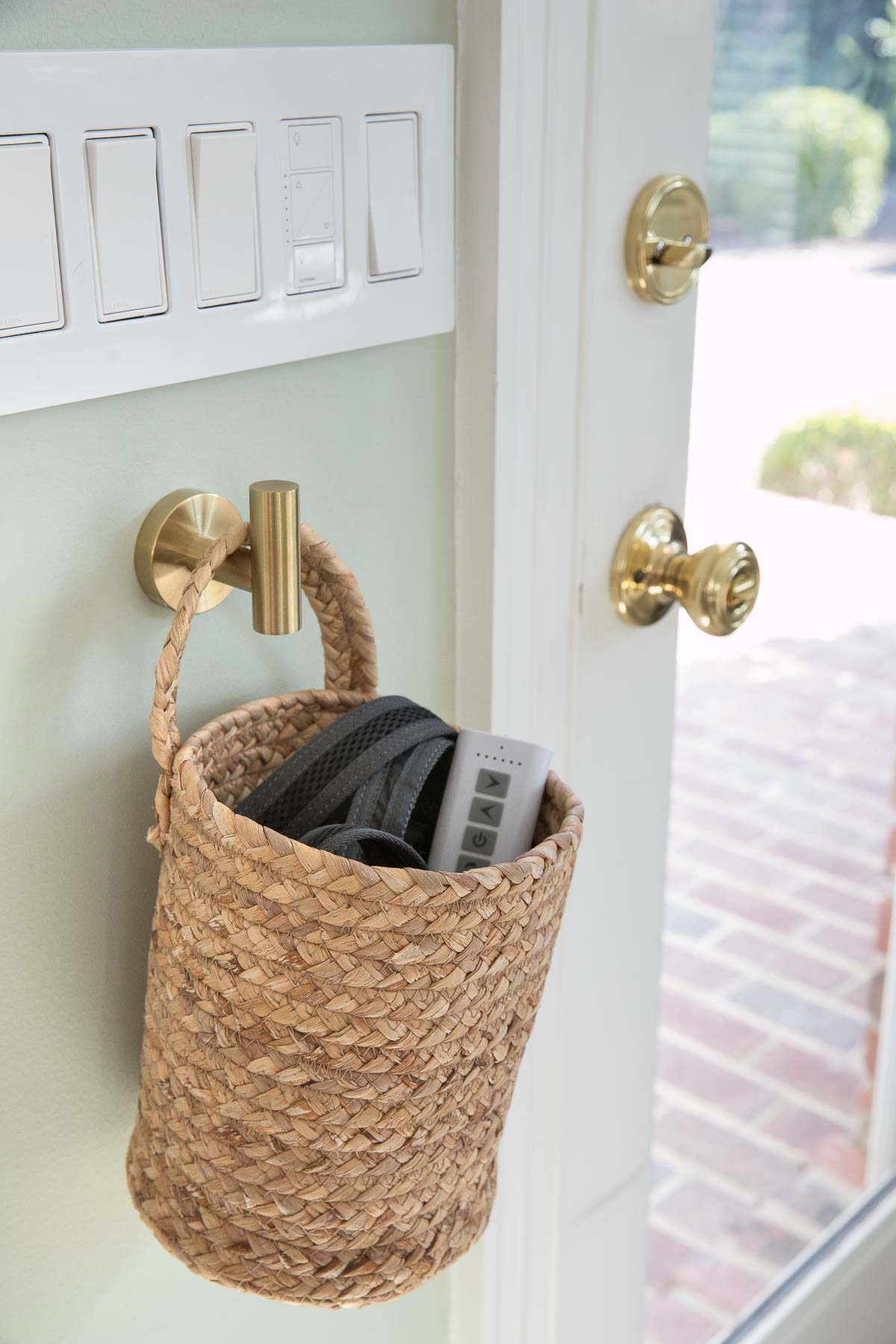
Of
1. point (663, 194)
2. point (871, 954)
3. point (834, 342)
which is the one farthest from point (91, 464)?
point (871, 954)

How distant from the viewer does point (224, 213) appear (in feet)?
1.56

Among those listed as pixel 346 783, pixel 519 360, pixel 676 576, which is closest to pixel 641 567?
pixel 676 576

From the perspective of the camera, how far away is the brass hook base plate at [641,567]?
2.23 feet

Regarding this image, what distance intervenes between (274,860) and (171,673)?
3.3 inches

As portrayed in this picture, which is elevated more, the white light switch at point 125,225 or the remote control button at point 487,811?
the white light switch at point 125,225

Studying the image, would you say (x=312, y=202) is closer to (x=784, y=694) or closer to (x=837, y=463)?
(x=837, y=463)

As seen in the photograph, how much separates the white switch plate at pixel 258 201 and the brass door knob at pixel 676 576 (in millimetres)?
166

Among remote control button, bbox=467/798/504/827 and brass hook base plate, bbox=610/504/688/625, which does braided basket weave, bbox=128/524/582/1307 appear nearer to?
remote control button, bbox=467/798/504/827

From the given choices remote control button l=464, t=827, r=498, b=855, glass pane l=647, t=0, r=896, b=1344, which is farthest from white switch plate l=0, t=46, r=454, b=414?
glass pane l=647, t=0, r=896, b=1344

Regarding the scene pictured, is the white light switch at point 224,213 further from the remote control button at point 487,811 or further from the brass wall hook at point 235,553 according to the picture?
the remote control button at point 487,811

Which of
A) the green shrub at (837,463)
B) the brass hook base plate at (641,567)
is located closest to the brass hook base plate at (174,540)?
the brass hook base plate at (641,567)

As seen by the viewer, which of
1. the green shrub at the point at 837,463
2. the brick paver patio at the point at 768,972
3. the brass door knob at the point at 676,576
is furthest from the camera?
the brick paver patio at the point at 768,972

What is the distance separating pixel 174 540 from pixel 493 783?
156 mm

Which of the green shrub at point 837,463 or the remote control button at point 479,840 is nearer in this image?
the remote control button at point 479,840
